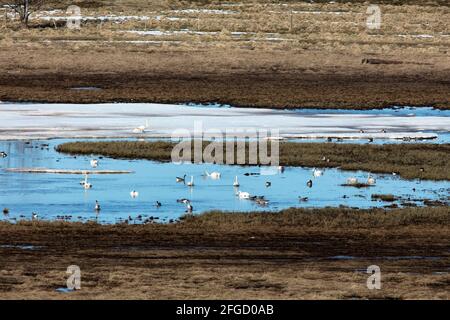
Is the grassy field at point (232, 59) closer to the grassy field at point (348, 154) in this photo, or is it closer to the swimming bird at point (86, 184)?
the grassy field at point (348, 154)

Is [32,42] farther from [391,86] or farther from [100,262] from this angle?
[100,262]

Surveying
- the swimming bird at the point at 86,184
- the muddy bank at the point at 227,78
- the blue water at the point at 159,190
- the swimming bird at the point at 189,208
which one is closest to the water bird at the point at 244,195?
the blue water at the point at 159,190

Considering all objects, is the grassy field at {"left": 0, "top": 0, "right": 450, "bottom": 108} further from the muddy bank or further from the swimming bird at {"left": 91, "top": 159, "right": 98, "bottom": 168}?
the swimming bird at {"left": 91, "top": 159, "right": 98, "bottom": 168}

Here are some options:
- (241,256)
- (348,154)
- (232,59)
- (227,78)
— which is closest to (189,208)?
(241,256)

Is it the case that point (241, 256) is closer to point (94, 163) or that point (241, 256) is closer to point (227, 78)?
point (94, 163)

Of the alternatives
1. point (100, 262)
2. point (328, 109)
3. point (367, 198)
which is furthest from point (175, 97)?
point (100, 262)

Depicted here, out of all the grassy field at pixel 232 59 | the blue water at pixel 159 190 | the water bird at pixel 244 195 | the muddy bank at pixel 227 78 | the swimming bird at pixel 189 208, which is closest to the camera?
the swimming bird at pixel 189 208
